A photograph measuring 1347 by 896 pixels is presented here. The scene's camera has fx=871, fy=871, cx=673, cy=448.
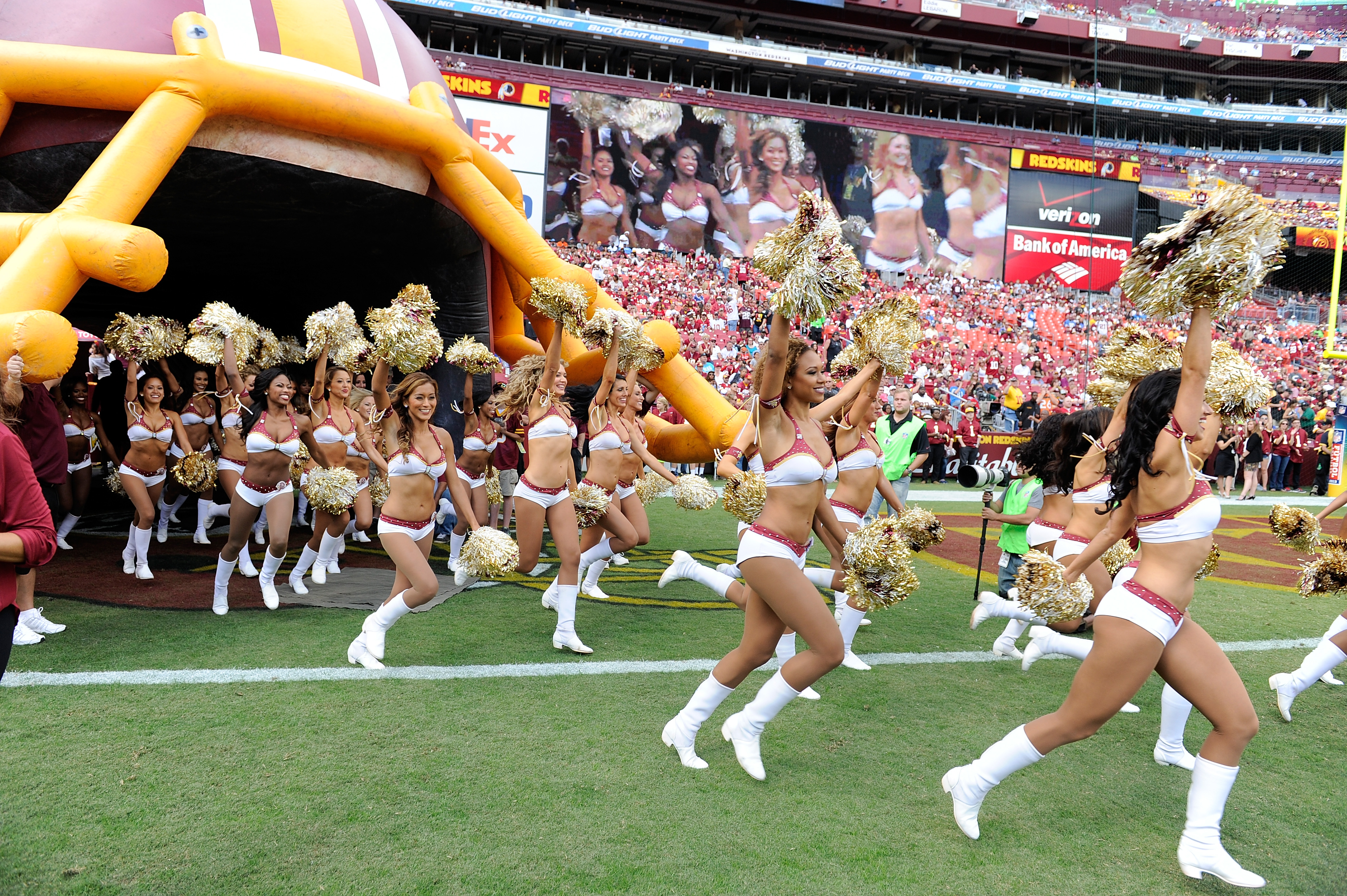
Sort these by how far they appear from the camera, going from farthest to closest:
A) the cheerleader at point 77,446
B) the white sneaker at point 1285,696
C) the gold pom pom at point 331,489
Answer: the cheerleader at point 77,446 → the gold pom pom at point 331,489 → the white sneaker at point 1285,696

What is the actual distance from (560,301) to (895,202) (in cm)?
3795

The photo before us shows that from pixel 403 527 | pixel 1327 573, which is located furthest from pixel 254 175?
pixel 1327 573

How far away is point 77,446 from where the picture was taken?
8.95 m

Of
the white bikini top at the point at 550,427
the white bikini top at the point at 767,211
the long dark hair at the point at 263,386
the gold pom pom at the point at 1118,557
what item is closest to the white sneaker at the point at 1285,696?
the gold pom pom at the point at 1118,557

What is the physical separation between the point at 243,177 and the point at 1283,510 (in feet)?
26.3

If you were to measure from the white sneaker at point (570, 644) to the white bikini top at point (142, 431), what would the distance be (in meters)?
4.29

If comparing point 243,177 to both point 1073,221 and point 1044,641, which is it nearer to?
point 1044,641

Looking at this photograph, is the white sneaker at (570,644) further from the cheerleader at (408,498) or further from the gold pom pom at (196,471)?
the gold pom pom at (196,471)

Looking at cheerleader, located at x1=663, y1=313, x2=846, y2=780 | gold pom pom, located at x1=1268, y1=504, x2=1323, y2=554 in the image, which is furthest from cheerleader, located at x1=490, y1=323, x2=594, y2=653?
gold pom pom, located at x1=1268, y1=504, x2=1323, y2=554

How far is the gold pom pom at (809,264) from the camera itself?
3582mm

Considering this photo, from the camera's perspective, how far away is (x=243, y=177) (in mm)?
7508

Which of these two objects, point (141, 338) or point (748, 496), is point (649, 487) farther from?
point (141, 338)

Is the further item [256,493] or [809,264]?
[256,493]

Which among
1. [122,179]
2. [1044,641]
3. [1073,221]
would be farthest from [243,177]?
[1073,221]
